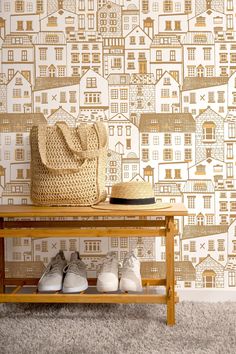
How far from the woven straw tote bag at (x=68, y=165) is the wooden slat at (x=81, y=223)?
16 centimetres

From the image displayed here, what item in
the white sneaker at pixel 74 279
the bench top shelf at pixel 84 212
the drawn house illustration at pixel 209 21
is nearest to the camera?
the bench top shelf at pixel 84 212

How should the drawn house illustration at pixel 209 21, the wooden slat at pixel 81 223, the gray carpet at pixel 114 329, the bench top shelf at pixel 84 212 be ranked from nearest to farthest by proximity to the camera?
the gray carpet at pixel 114 329 < the bench top shelf at pixel 84 212 < the wooden slat at pixel 81 223 < the drawn house illustration at pixel 209 21

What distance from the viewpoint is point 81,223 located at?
7.45ft

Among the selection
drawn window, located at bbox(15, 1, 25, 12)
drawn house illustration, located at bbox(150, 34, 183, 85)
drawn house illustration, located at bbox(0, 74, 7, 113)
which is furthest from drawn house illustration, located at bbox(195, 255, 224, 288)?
drawn window, located at bbox(15, 1, 25, 12)

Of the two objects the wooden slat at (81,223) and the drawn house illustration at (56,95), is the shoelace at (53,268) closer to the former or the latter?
the wooden slat at (81,223)

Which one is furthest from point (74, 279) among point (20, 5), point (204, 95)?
point (20, 5)

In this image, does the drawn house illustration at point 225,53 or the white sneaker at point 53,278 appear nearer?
the white sneaker at point 53,278

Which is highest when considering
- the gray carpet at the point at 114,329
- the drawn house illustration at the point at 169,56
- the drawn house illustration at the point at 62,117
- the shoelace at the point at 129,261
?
the drawn house illustration at the point at 169,56

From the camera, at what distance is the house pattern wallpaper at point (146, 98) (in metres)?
2.34

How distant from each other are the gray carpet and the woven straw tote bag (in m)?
0.49

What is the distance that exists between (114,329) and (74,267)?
36 centimetres

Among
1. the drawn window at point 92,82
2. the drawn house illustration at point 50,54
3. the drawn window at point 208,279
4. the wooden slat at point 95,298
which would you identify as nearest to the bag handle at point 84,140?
the drawn window at point 92,82

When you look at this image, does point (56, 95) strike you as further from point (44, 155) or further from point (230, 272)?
point (230, 272)

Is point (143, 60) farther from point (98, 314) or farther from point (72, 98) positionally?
point (98, 314)
